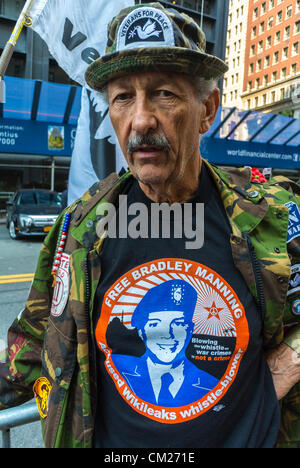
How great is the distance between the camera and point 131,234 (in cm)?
129

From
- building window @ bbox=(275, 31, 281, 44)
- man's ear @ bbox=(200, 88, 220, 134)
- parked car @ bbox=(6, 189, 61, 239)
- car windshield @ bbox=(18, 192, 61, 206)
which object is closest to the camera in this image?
man's ear @ bbox=(200, 88, 220, 134)

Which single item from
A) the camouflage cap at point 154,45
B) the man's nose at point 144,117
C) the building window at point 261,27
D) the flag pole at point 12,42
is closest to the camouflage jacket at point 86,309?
the man's nose at point 144,117

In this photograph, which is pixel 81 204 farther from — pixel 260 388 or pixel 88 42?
pixel 88 42

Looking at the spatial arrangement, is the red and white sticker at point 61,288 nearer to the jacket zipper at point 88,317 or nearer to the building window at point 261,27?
the jacket zipper at point 88,317

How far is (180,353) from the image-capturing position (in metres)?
1.17

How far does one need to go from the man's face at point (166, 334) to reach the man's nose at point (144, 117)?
0.61 meters

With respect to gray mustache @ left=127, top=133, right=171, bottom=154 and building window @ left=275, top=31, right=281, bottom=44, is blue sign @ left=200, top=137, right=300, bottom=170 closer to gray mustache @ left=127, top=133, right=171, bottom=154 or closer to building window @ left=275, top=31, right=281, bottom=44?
building window @ left=275, top=31, right=281, bottom=44

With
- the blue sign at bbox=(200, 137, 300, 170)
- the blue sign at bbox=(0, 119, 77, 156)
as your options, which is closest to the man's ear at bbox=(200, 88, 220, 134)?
the blue sign at bbox=(0, 119, 77, 156)

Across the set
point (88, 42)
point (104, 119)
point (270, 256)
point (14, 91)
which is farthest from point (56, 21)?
point (14, 91)

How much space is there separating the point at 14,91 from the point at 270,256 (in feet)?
47.5

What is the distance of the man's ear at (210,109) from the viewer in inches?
52.5

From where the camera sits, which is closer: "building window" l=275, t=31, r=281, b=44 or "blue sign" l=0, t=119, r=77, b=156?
"building window" l=275, t=31, r=281, b=44

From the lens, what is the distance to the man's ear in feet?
4.37

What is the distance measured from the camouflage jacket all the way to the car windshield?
1030 centimetres
